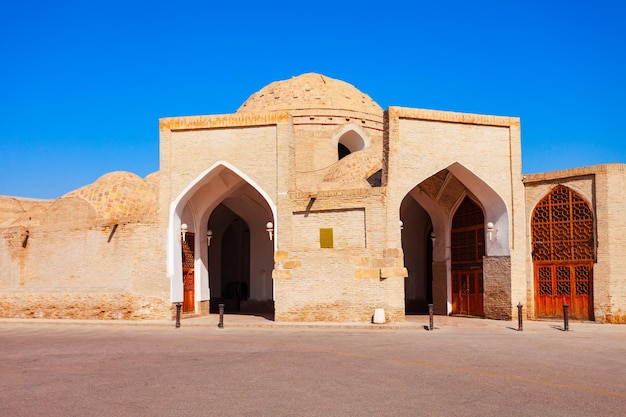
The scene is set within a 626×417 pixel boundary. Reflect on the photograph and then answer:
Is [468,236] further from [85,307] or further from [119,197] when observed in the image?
[85,307]

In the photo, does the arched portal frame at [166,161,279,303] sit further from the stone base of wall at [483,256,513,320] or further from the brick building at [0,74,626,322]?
the stone base of wall at [483,256,513,320]

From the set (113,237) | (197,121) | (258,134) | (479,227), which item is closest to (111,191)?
(113,237)

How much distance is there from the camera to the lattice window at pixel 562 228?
17.1m

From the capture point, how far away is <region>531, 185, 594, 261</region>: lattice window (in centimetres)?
1709

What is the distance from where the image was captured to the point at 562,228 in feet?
57.5

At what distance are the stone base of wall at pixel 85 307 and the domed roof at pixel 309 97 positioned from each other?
807 centimetres

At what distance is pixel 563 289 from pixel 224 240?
14212 mm

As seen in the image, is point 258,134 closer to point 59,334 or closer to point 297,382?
point 59,334

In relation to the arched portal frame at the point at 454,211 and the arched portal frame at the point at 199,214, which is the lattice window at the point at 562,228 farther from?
the arched portal frame at the point at 199,214

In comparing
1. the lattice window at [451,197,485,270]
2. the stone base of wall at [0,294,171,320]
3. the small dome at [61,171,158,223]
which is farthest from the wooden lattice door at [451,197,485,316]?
the small dome at [61,171,158,223]

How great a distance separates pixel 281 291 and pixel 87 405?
10824 mm

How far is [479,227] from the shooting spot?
19.3 meters

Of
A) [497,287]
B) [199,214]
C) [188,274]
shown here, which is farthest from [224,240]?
[497,287]

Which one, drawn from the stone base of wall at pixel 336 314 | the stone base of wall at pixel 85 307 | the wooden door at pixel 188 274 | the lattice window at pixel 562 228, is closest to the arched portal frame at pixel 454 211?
the lattice window at pixel 562 228
